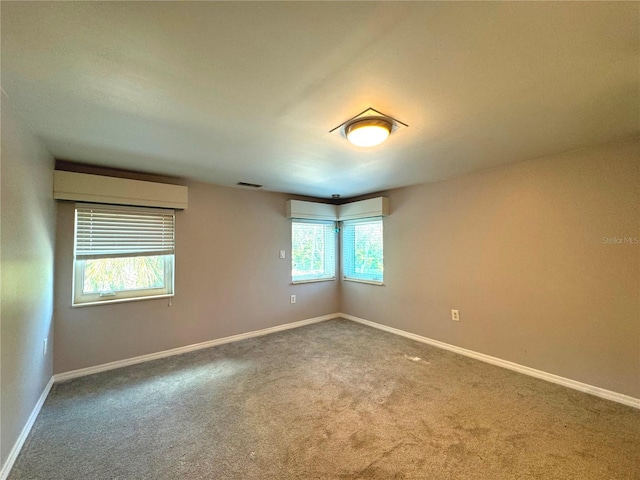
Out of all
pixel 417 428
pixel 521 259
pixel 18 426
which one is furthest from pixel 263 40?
pixel 521 259

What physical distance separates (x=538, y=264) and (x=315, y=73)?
2730 millimetres

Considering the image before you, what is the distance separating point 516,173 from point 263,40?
280cm

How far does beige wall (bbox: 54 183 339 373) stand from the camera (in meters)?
2.72

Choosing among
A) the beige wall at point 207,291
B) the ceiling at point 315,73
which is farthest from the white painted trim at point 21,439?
the ceiling at point 315,73

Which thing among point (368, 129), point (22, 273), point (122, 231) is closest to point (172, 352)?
point (122, 231)

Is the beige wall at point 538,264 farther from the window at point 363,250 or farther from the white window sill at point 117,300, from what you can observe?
the white window sill at point 117,300

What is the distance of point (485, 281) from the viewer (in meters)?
3.06

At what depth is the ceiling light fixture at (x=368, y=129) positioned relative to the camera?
1812 mm

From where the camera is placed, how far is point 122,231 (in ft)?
9.78

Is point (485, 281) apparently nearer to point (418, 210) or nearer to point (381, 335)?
point (418, 210)

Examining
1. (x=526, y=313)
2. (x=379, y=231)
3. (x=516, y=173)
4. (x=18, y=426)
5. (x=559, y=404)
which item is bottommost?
(x=559, y=404)

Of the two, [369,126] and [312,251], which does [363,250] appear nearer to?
[312,251]

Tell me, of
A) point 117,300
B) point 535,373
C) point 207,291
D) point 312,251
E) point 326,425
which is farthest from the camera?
point 312,251

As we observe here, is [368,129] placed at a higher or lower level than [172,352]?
higher
